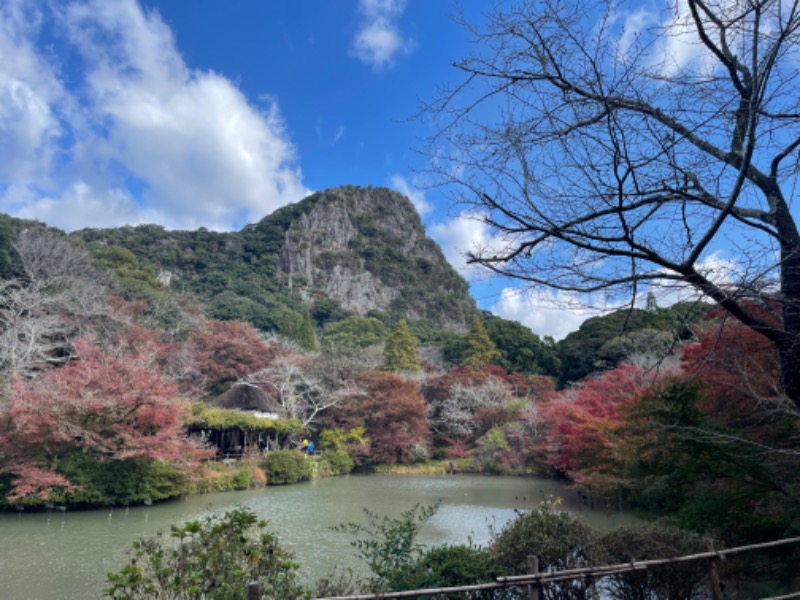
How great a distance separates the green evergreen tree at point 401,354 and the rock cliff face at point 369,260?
24.4 m

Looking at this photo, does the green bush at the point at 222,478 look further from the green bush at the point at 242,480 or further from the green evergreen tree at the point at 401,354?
the green evergreen tree at the point at 401,354

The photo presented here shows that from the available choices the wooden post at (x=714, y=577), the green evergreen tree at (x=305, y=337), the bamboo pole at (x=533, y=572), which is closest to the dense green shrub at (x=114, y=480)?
the bamboo pole at (x=533, y=572)

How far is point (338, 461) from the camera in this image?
1867cm

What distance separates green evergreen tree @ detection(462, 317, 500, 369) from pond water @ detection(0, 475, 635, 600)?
1292 cm

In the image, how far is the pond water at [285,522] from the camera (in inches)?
245

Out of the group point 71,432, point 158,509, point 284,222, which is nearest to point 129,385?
point 71,432

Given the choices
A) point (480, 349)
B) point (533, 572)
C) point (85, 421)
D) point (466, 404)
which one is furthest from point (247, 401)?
point (533, 572)

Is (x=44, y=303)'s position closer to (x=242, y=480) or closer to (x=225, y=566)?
(x=242, y=480)

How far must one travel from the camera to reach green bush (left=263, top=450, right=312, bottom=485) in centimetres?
1580

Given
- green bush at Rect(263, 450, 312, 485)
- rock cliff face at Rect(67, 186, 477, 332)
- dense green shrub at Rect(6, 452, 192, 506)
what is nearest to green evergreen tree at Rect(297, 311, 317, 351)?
rock cliff face at Rect(67, 186, 477, 332)

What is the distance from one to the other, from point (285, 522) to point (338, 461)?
9.18m

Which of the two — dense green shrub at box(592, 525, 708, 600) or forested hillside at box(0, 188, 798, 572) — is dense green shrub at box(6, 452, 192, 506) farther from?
dense green shrub at box(592, 525, 708, 600)

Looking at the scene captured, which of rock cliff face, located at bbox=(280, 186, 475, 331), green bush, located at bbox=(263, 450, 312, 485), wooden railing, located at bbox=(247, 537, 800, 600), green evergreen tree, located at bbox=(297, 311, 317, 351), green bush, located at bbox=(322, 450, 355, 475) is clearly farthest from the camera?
rock cliff face, located at bbox=(280, 186, 475, 331)

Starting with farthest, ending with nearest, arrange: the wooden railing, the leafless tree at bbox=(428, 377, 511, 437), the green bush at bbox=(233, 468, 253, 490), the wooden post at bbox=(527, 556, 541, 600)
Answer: the leafless tree at bbox=(428, 377, 511, 437) → the green bush at bbox=(233, 468, 253, 490) → the wooden post at bbox=(527, 556, 541, 600) → the wooden railing
